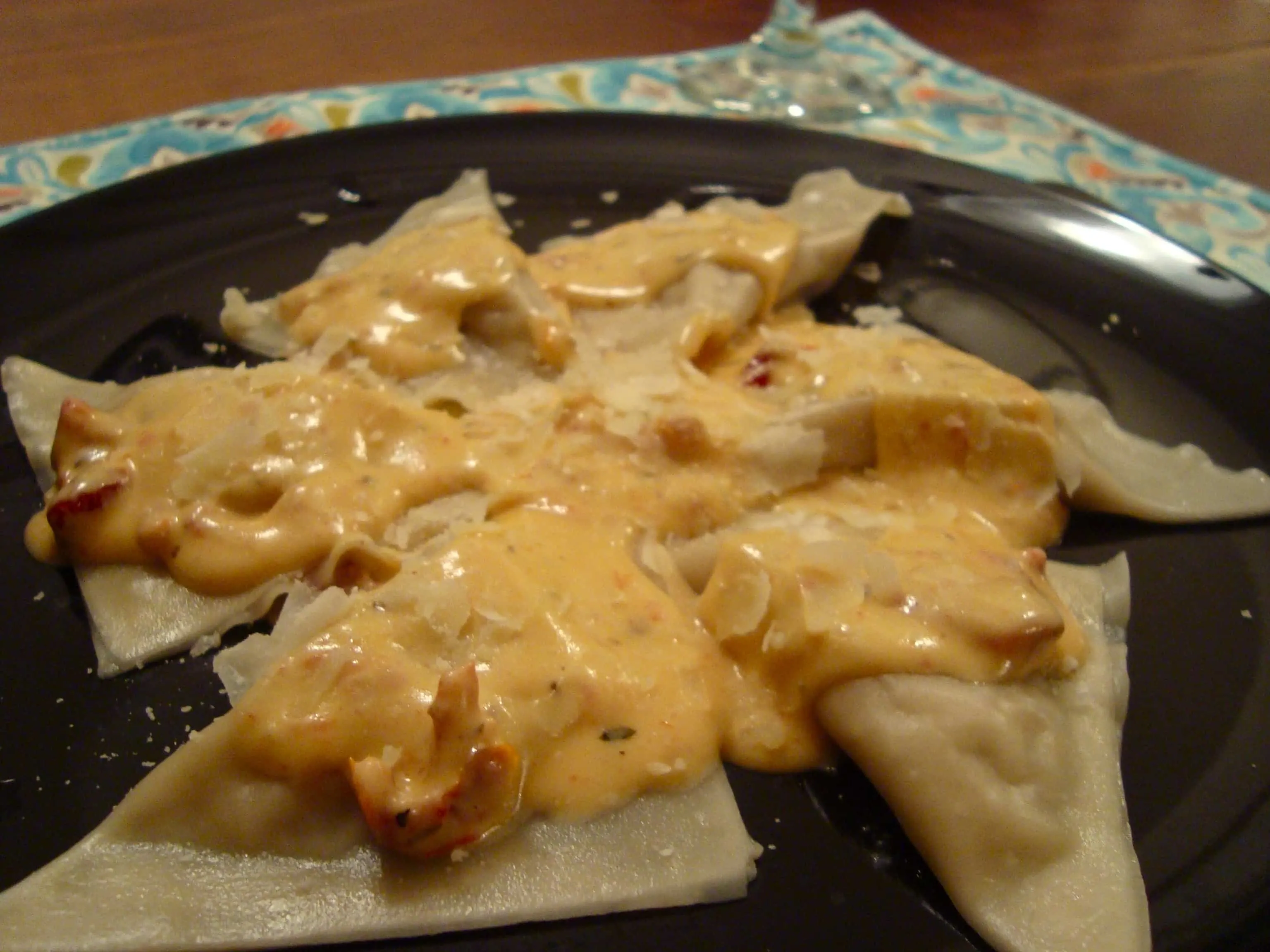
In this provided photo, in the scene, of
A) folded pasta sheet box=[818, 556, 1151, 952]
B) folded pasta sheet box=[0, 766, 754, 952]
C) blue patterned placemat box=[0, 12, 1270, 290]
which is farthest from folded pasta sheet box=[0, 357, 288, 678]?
blue patterned placemat box=[0, 12, 1270, 290]

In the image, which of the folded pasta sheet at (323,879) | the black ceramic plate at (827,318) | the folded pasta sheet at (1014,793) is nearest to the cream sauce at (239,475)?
the black ceramic plate at (827,318)

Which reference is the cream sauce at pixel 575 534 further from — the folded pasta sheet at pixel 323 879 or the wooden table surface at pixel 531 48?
the wooden table surface at pixel 531 48

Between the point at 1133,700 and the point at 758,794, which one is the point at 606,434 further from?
the point at 1133,700

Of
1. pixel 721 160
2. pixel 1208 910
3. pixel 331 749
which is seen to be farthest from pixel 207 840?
pixel 721 160

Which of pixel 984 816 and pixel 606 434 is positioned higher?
pixel 606 434

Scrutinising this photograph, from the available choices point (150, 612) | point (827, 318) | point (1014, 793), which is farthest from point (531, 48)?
point (1014, 793)

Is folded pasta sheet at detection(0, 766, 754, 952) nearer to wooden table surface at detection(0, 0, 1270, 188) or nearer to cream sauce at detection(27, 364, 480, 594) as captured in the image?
cream sauce at detection(27, 364, 480, 594)

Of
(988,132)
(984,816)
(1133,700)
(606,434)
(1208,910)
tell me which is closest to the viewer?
(1208,910)

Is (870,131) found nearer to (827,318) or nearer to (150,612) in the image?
(827,318)
